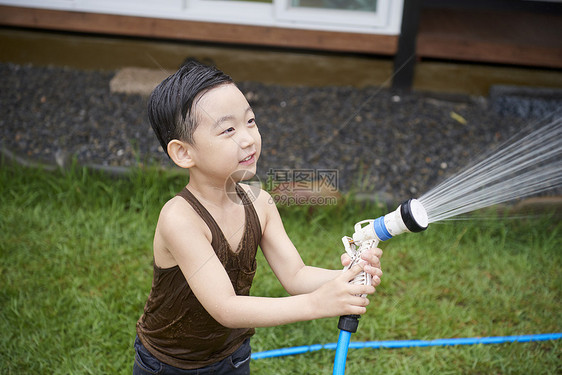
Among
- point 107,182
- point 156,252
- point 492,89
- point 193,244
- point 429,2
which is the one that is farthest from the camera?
point 429,2

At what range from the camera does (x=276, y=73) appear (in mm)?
5109

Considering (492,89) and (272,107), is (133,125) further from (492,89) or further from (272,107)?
(492,89)

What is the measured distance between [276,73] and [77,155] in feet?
6.18

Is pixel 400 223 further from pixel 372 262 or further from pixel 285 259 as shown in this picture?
pixel 285 259

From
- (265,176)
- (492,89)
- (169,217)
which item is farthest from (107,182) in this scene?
(492,89)

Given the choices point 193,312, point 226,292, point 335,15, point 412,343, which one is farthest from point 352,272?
point 335,15

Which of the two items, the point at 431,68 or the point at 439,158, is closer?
the point at 439,158

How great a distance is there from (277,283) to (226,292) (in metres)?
1.54

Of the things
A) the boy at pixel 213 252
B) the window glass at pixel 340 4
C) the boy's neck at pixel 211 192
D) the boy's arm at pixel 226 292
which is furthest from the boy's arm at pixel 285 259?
Answer: the window glass at pixel 340 4

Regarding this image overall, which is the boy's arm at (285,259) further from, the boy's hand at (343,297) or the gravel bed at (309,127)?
the gravel bed at (309,127)

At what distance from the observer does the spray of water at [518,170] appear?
372 centimetres

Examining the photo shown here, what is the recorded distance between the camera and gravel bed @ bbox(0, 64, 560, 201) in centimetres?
409

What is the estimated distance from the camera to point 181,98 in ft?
5.41

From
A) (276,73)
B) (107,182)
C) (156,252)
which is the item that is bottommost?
(107,182)
